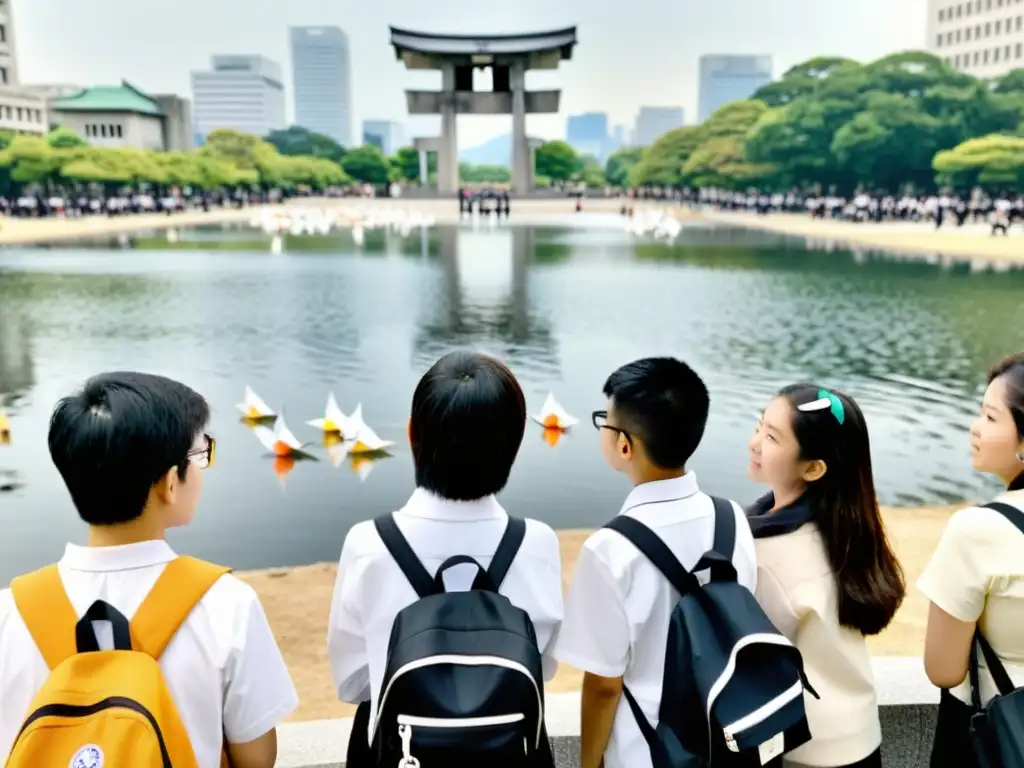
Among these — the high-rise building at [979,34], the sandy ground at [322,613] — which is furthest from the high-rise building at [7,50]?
the sandy ground at [322,613]

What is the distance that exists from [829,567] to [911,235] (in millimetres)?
32376

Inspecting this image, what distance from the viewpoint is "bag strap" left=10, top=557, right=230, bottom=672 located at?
150cm

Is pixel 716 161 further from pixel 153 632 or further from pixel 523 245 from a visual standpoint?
pixel 153 632

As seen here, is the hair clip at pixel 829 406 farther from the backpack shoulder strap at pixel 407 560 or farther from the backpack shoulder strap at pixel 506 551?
the backpack shoulder strap at pixel 407 560

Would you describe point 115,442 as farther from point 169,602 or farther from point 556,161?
point 556,161

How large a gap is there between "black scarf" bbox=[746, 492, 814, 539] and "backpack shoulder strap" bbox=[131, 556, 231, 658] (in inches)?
43.8

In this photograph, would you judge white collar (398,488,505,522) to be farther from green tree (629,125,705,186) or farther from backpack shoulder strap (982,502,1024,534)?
green tree (629,125,705,186)

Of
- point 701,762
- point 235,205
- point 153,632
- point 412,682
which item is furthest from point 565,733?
point 235,205

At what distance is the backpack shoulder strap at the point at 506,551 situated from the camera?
1.79 m

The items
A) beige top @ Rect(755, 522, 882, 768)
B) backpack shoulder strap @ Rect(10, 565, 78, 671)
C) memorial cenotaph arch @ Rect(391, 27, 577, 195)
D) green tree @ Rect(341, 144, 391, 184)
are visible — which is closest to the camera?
backpack shoulder strap @ Rect(10, 565, 78, 671)

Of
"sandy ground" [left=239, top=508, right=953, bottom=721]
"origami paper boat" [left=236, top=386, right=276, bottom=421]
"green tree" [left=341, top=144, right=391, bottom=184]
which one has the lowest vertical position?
"sandy ground" [left=239, top=508, right=953, bottom=721]

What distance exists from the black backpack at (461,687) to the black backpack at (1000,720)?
86 cm

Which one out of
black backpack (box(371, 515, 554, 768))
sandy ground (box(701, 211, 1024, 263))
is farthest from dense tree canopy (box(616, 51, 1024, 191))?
black backpack (box(371, 515, 554, 768))

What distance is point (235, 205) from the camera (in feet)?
202
